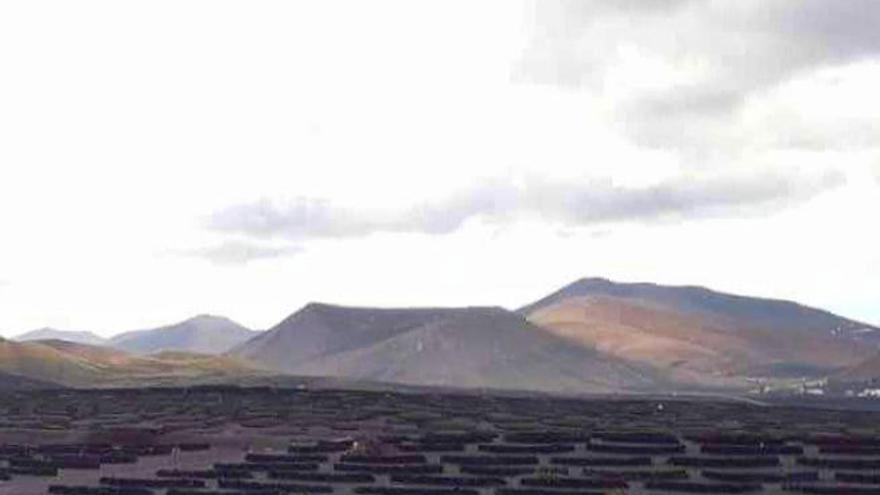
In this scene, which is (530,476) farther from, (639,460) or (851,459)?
(851,459)

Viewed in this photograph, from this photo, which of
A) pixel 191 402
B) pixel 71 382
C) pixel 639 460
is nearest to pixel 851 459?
pixel 639 460

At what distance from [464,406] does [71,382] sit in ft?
274

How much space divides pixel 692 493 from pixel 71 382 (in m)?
138

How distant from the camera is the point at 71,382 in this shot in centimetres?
16988

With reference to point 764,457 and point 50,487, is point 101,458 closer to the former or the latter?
point 50,487

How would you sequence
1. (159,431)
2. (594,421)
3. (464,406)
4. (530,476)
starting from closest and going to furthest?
(530,476) < (159,431) < (594,421) < (464,406)

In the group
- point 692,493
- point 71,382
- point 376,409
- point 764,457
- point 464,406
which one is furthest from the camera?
point 71,382

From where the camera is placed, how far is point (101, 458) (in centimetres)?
6244

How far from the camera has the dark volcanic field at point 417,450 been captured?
5009 cm

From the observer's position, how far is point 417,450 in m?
63.1

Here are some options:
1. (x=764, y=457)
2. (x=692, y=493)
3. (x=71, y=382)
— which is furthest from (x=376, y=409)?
(x=71, y=382)

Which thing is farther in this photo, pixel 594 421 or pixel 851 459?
pixel 594 421

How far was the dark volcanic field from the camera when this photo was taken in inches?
1972

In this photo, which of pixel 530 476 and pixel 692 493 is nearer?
pixel 692 493
